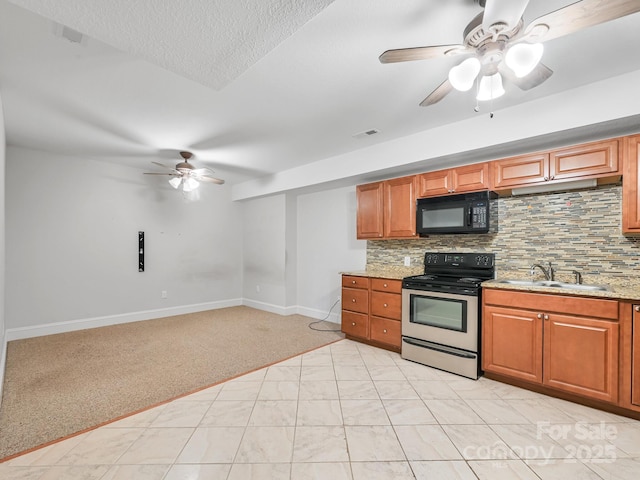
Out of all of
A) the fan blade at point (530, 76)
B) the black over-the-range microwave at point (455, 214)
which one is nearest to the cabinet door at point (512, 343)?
the black over-the-range microwave at point (455, 214)

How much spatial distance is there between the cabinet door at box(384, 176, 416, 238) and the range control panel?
386mm

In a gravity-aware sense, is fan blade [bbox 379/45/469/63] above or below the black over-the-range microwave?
above

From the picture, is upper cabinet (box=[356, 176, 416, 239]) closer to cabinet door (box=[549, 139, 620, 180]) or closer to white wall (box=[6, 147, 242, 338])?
cabinet door (box=[549, 139, 620, 180])

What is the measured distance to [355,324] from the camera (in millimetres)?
3910

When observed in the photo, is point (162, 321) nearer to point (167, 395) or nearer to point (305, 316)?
point (305, 316)

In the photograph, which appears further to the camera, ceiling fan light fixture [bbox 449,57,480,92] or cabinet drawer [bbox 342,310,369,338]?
cabinet drawer [bbox 342,310,369,338]

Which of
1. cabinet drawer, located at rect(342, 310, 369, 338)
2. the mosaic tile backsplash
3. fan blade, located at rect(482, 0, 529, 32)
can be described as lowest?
cabinet drawer, located at rect(342, 310, 369, 338)

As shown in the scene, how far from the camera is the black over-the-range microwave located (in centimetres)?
306

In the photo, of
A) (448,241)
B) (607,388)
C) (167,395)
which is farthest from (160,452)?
(448,241)

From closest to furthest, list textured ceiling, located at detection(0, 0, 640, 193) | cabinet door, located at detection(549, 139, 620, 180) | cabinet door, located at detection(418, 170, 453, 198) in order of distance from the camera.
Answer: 1. textured ceiling, located at detection(0, 0, 640, 193)
2. cabinet door, located at detection(549, 139, 620, 180)
3. cabinet door, located at detection(418, 170, 453, 198)

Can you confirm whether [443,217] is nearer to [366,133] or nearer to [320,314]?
[366,133]

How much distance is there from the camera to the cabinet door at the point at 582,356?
2205 millimetres

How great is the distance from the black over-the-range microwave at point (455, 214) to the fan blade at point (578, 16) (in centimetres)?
177

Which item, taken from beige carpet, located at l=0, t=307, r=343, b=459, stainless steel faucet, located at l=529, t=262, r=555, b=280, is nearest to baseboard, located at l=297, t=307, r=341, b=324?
beige carpet, located at l=0, t=307, r=343, b=459
